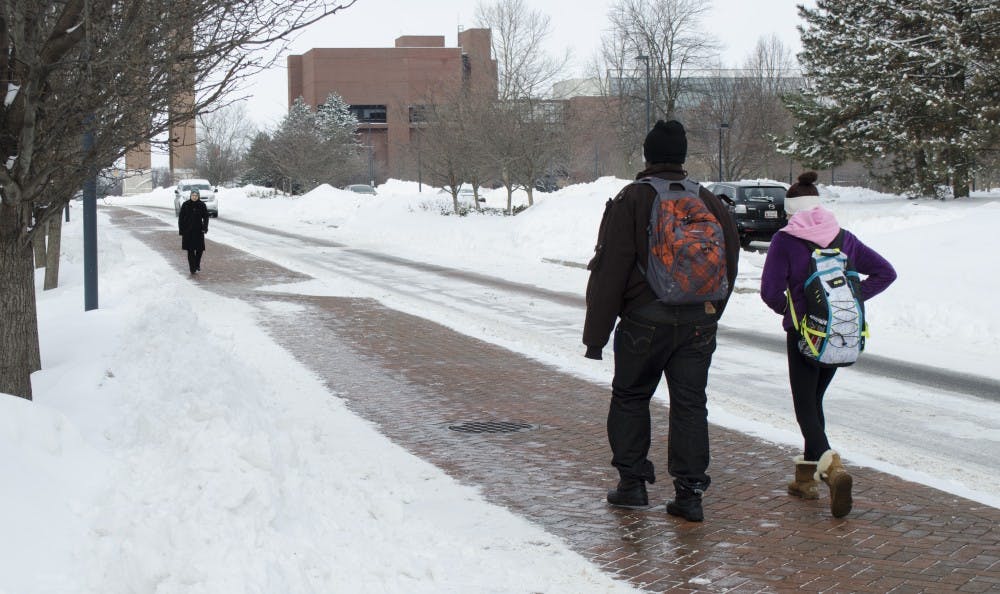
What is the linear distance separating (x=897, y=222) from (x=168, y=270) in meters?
17.2

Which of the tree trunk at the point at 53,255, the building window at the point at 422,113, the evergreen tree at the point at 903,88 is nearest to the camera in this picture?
the tree trunk at the point at 53,255

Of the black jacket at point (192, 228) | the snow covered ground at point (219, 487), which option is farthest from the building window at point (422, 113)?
the snow covered ground at point (219, 487)

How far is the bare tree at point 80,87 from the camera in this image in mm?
5578

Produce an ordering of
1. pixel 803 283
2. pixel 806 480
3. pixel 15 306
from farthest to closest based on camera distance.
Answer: pixel 15 306 → pixel 806 480 → pixel 803 283

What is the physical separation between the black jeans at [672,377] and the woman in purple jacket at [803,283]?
1.64ft

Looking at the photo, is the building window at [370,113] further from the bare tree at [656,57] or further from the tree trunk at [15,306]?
the tree trunk at [15,306]

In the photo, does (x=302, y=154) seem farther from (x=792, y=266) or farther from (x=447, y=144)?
(x=792, y=266)

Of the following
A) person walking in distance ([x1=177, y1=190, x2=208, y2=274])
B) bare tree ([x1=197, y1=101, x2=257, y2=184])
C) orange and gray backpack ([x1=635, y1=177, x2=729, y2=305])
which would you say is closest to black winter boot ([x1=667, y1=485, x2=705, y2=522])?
orange and gray backpack ([x1=635, y1=177, x2=729, y2=305])

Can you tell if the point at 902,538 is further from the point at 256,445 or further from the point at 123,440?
the point at 123,440

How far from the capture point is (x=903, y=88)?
28.7 meters

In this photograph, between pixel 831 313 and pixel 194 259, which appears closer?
pixel 831 313

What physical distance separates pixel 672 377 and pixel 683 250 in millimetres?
666

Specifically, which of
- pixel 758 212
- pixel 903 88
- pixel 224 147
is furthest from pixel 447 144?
pixel 224 147

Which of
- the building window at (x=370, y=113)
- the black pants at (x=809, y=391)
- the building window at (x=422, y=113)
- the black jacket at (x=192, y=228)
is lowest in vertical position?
the black pants at (x=809, y=391)
